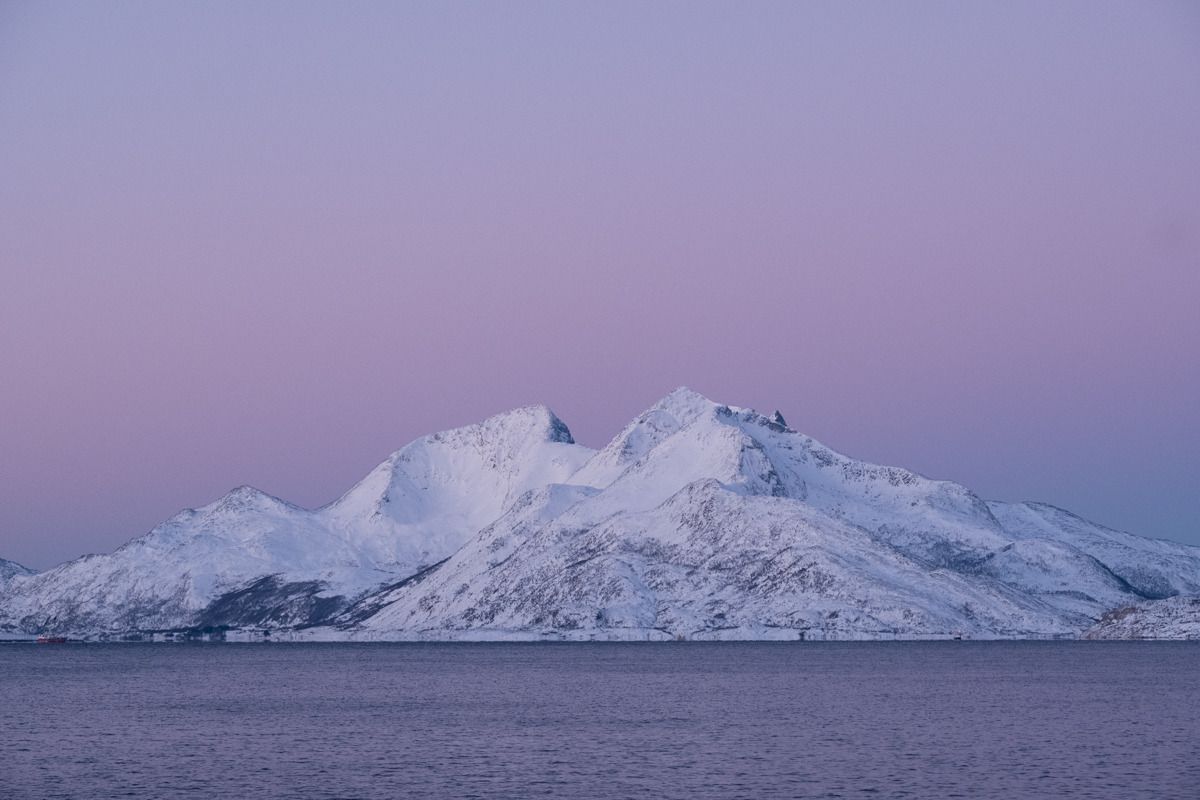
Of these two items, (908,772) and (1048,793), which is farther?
(908,772)

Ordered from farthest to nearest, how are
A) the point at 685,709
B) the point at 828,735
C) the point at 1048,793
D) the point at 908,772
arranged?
the point at 685,709, the point at 828,735, the point at 908,772, the point at 1048,793

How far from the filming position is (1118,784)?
102 m

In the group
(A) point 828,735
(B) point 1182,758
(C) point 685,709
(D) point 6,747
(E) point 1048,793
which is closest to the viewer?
(E) point 1048,793

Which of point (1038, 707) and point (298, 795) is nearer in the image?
point (298, 795)

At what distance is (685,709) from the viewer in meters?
170

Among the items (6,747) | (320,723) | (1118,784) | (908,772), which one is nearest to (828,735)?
(908,772)

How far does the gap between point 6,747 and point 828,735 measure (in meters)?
67.3

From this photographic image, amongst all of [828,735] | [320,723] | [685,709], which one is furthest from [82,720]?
[828,735]

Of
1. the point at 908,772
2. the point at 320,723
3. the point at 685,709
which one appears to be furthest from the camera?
the point at 685,709

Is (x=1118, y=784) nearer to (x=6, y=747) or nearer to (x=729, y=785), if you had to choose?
(x=729, y=785)

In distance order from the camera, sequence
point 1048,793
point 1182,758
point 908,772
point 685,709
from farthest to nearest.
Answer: point 685,709, point 1182,758, point 908,772, point 1048,793

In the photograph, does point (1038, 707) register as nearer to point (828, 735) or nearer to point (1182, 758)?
point (828, 735)

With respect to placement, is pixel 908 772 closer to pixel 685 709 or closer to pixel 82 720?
pixel 685 709

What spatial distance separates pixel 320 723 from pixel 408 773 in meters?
48.1
